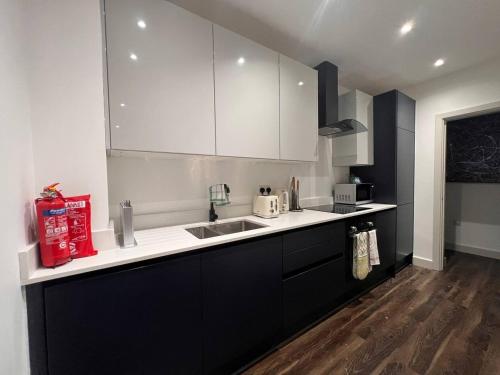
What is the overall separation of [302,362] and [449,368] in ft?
2.96

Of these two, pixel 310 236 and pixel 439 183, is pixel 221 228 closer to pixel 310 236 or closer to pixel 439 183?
pixel 310 236

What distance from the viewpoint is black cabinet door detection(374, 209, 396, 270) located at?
225 centimetres

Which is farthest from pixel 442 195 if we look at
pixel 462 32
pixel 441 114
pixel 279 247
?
pixel 279 247

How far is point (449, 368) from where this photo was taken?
4.23 feet

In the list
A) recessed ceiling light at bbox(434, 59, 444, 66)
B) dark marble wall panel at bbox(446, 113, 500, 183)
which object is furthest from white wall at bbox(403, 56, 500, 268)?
dark marble wall panel at bbox(446, 113, 500, 183)

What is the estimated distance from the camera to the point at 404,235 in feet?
8.63

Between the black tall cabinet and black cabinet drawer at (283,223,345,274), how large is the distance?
119 cm

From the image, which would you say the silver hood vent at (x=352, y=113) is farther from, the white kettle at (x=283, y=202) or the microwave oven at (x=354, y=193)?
the white kettle at (x=283, y=202)

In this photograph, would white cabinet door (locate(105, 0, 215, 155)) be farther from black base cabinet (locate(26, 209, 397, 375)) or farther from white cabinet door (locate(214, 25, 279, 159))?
black base cabinet (locate(26, 209, 397, 375))

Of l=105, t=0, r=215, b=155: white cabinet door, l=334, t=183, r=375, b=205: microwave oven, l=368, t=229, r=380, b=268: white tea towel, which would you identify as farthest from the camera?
l=334, t=183, r=375, b=205: microwave oven

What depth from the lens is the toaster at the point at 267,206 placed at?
1804mm

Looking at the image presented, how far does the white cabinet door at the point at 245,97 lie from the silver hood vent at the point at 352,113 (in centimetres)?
79

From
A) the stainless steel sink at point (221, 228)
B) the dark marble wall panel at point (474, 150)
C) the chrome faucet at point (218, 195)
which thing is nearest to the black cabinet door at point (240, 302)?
the stainless steel sink at point (221, 228)

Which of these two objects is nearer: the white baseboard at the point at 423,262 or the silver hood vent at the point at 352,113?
the silver hood vent at the point at 352,113
